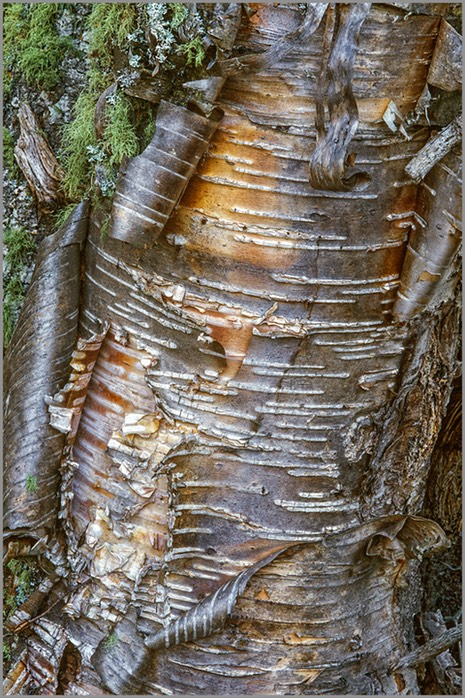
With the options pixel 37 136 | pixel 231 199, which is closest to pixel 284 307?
pixel 231 199

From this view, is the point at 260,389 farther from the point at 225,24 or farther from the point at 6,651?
the point at 6,651

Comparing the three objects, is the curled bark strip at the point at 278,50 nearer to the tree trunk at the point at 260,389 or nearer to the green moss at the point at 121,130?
the tree trunk at the point at 260,389

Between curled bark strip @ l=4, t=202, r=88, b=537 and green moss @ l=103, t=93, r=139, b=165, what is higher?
green moss @ l=103, t=93, r=139, b=165

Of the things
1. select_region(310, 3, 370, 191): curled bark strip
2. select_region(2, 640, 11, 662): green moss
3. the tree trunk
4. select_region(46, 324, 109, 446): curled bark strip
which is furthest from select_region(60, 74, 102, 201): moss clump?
select_region(2, 640, 11, 662): green moss

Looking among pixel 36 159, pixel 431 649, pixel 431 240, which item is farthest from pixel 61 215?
pixel 431 649

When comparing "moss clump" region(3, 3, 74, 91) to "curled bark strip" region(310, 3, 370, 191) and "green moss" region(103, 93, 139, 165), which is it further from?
"curled bark strip" region(310, 3, 370, 191)

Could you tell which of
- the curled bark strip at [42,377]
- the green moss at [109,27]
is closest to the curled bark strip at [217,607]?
the curled bark strip at [42,377]
